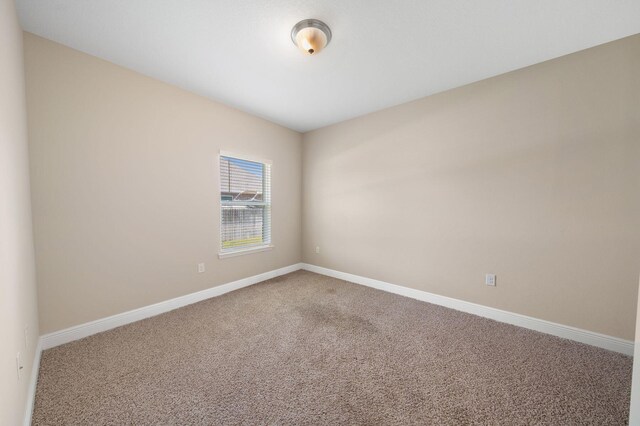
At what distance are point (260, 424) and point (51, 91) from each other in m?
2.96

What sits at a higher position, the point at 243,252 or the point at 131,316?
the point at 243,252

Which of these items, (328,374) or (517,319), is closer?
(328,374)

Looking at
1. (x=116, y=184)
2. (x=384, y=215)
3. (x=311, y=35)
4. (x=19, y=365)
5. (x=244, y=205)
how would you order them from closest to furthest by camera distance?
(x=19, y=365)
(x=311, y=35)
(x=116, y=184)
(x=384, y=215)
(x=244, y=205)

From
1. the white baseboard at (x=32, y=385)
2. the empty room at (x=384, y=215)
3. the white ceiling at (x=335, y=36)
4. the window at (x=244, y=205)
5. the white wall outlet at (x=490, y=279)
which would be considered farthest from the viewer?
the window at (x=244, y=205)

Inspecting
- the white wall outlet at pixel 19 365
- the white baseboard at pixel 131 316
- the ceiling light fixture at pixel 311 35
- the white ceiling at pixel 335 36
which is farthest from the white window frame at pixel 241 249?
the white wall outlet at pixel 19 365

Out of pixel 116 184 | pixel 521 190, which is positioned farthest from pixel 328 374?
pixel 116 184

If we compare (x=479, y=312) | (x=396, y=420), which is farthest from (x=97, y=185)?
(x=479, y=312)

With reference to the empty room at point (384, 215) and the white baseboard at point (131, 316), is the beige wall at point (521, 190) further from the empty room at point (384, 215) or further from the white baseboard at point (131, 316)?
the white baseboard at point (131, 316)

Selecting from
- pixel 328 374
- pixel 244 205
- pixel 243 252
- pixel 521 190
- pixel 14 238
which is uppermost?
pixel 521 190

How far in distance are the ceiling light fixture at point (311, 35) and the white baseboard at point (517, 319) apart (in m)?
2.90

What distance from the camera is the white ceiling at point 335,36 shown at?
5.24 ft

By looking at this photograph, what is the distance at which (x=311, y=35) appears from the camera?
179 cm

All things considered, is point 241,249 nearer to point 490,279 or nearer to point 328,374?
point 328,374

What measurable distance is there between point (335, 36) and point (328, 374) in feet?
8.52
